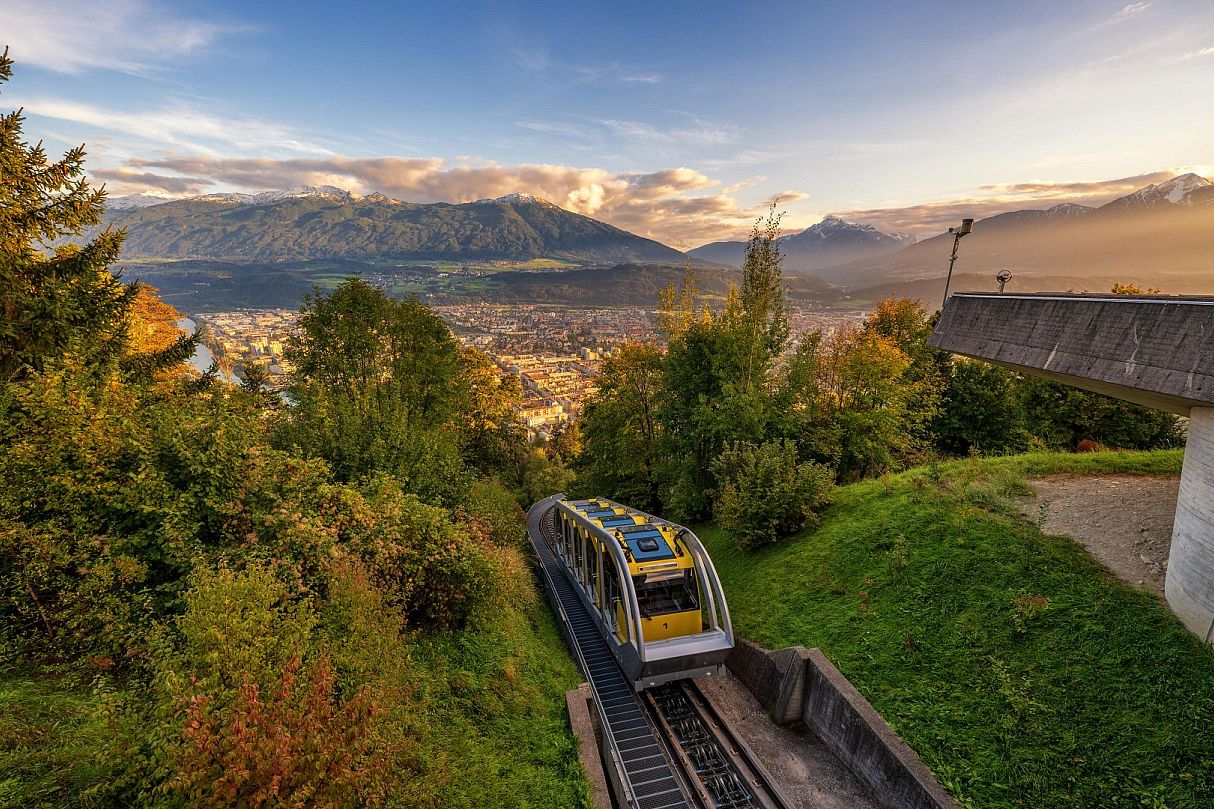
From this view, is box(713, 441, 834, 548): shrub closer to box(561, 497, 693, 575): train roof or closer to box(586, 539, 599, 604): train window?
box(561, 497, 693, 575): train roof

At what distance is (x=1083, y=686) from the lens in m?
7.18

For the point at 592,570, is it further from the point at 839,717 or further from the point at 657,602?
the point at 839,717

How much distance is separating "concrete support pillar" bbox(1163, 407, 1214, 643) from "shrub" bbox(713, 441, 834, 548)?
275 inches

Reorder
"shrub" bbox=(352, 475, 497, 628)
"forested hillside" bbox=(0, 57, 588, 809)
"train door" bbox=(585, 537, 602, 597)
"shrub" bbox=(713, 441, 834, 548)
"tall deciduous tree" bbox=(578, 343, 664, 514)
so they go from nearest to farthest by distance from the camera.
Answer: "forested hillside" bbox=(0, 57, 588, 809) < "shrub" bbox=(352, 475, 497, 628) < "train door" bbox=(585, 537, 602, 597) < "shrub" bbox=(713, 441, 834, 548) < "tall deciduous tree" bbox=(578, 343, 664, 514)

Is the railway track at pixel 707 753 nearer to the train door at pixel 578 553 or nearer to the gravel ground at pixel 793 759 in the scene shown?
the gravel ground at pixel 793 759

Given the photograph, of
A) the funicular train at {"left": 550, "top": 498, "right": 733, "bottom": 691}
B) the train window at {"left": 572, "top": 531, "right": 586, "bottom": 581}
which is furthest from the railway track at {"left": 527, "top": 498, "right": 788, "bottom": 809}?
the train window at {"left": 572, "top": 531, "right": 586, "bottom": 581}

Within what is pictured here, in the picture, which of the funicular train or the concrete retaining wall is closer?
the concrete retaining wall

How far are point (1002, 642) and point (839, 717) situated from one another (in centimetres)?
313

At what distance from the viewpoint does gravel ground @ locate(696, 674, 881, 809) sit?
8109 mm

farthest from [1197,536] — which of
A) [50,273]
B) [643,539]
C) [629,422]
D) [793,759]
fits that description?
[50,273]

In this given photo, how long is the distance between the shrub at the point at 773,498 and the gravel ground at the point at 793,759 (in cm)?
444

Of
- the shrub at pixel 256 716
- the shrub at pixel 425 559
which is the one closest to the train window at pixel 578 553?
the shrub at pixel 425 559

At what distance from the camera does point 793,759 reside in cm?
900

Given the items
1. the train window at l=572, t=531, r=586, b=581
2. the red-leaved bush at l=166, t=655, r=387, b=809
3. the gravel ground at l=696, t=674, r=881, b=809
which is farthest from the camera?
the train window at l=572, t=531, r=586, b=581
